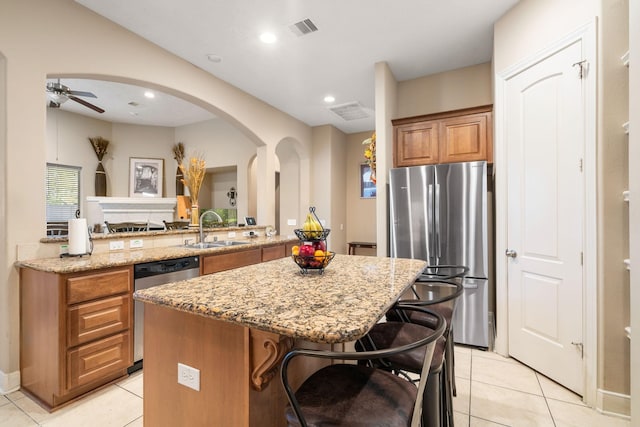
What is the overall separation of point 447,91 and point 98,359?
4.44 metres

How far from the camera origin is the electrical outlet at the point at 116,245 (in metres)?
2.67

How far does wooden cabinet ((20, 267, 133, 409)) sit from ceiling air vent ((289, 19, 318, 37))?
103 inches

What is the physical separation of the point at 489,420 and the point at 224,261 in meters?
2.49

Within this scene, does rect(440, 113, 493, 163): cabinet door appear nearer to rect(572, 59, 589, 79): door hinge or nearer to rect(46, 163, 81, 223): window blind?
rect(572, 59, 589, 79): door hinge

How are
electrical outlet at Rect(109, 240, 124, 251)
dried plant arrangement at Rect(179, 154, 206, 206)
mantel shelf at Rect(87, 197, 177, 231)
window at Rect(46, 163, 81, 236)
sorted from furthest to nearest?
window at Rect(46, 163, 81, 236)
mantel shelf at Rect(87, 197, 177, 231)
dried plant arrangement at Rect(179, 154, 206, 206)
electrical outlet at Rect(109, 240, 124, 251)

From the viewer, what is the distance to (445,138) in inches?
129

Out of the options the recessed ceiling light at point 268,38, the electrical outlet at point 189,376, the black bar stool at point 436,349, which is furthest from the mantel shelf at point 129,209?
the black bar stool at point 436,349

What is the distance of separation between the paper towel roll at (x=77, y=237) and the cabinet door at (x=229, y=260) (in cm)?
93

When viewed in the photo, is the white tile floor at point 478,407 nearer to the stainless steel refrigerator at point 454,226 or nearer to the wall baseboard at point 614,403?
the wall baseboard at point 614,403

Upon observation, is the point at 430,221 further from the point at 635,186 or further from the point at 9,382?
the point at 9,382

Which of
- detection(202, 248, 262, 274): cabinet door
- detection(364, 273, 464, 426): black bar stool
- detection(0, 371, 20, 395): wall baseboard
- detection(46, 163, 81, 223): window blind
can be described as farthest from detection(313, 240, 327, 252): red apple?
detection(46, 163, 81, 223): window blind

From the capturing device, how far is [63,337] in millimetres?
1891

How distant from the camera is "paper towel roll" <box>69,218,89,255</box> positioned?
2273 mm

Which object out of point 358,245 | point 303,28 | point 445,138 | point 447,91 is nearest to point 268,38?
point 303,28
